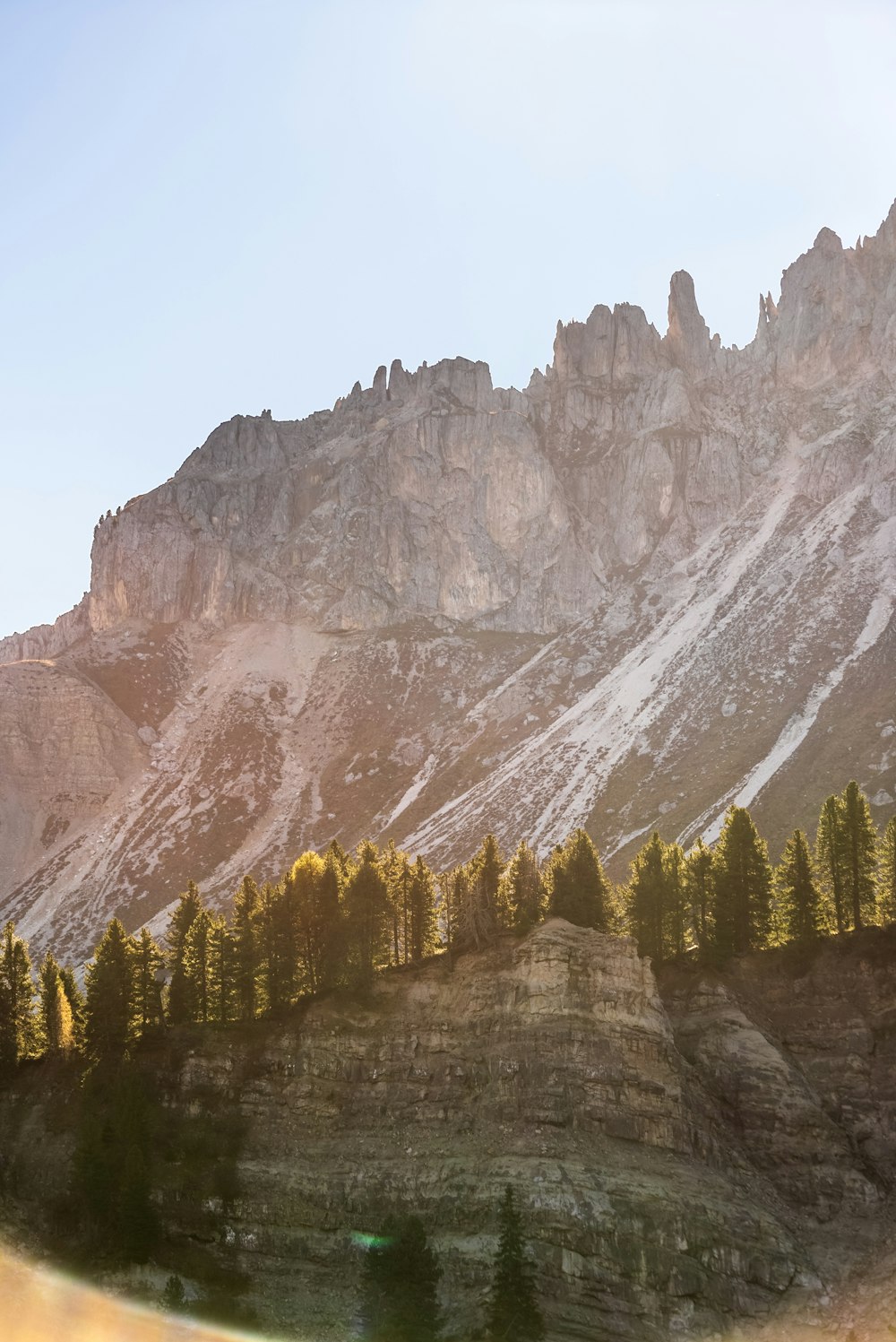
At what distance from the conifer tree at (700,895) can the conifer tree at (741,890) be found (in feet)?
1.89

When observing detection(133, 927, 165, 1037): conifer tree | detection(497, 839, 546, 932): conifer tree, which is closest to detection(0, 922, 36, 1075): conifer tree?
detection(133, 927, 165, 1037): conifer tree

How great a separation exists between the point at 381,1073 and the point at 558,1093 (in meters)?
9.59

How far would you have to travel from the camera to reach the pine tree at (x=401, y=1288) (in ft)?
190

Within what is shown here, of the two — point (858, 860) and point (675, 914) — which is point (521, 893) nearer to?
point (675, 914)

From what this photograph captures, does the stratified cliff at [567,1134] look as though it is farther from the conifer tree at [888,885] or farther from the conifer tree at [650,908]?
the conifer tree at [650,908]

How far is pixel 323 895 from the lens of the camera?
82750mm

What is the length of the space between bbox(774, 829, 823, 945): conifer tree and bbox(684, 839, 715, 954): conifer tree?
13.5ft

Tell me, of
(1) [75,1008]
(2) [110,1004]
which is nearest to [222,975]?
(2) [110,1004]

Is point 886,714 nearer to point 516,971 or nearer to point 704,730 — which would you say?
point 704,730

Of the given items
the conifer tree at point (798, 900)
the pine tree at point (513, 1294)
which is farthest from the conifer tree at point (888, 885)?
the pine tree at point (513, 1294)

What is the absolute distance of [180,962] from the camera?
8250 centimetres

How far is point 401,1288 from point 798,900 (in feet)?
112

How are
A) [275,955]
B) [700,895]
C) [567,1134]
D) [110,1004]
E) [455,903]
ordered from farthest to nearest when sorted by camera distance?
[455,903], [700,895], [275,955], [110,1004], [567,1134]

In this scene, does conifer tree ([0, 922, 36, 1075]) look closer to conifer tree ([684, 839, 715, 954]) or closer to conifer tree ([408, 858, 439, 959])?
conifer tree ([408, 858, 439, 959])
